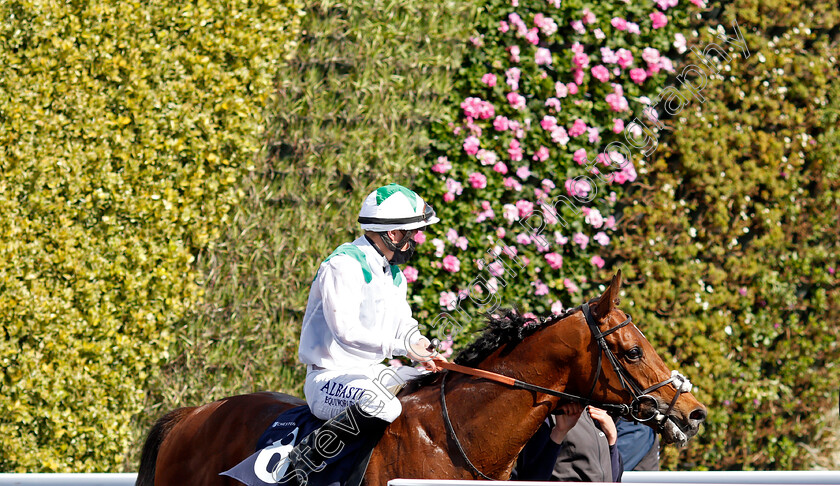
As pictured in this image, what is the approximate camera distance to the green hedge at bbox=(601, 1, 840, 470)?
6.41m

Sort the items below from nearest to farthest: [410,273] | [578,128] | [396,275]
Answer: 1. [396,275]
2. [410,273]
3. [578,128]

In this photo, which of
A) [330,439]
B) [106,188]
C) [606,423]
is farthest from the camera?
[106,188]

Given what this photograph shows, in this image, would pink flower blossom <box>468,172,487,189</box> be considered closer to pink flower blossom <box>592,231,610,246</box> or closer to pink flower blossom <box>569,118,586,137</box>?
pink flower blossom <box>569,118,586,137</box>

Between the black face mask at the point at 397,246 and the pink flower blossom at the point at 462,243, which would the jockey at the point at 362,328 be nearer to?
the black face mask at the point at 397,246

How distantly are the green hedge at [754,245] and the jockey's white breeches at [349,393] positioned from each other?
11.0 feet

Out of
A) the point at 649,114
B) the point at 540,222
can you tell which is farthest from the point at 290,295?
the point at 649,114

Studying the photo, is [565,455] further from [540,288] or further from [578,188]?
[578,188]

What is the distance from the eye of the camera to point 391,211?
3.45 metres

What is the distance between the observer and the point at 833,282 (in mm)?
6898

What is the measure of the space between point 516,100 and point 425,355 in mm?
3036

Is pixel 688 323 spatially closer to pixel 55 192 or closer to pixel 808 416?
pixel 808 416

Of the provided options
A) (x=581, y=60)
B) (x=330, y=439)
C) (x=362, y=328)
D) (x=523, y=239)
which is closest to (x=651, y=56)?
(x=581, y=60)

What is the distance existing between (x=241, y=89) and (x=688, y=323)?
3657mm

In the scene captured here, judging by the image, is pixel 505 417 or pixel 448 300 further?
pixel 448 300
